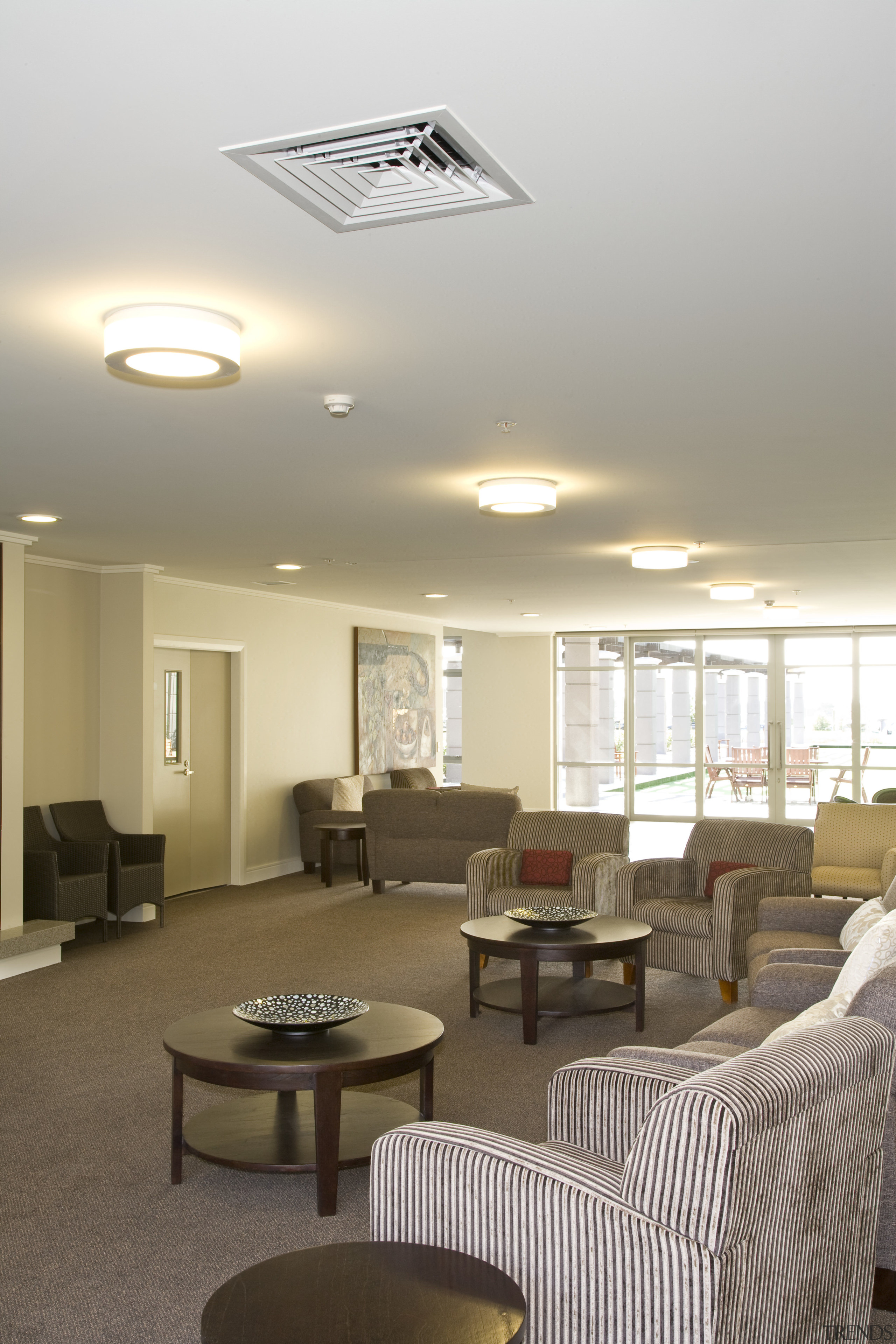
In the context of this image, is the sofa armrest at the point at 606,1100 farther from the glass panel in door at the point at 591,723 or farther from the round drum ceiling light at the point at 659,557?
the glass panel in door at the point at 591,723

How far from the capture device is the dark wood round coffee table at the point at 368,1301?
1.67 m

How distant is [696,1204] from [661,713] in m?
13.1

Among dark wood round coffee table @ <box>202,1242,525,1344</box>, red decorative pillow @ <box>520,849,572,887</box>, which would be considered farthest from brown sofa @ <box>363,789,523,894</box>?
dark wood round coffee table @ <box>202,1242,525,1344</box>

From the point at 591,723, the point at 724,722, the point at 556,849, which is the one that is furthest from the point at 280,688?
the point at 724,722

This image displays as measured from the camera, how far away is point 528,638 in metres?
15.1

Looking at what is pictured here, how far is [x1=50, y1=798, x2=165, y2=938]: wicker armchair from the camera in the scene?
23.7 feet

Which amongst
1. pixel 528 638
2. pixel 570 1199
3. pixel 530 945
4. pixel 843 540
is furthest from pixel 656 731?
pixel 570 1199

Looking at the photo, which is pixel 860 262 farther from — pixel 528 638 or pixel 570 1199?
pixel 528 638

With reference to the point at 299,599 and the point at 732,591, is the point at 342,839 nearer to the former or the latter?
the point at 299,599

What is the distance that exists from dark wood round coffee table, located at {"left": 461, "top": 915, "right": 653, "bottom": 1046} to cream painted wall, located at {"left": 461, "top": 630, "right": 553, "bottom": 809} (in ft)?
30.4

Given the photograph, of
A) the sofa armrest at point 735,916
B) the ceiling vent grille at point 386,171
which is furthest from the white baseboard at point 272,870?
the ceiling vent grille at point 386,171

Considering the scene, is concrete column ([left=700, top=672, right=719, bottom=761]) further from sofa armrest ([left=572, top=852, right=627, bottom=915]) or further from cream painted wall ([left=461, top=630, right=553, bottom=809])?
sofa armrest ([left=572, top=852, right=627, bottom=915])

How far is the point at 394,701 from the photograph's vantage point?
12.0m

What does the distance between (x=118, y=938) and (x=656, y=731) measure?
902 centimetres
